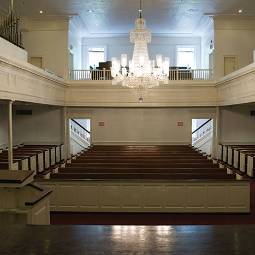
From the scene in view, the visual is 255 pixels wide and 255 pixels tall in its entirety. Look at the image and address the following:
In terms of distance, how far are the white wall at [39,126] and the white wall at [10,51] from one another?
563 cm

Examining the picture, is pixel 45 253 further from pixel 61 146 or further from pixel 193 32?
pixel 193 32

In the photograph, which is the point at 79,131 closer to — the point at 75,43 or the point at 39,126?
the point at 39,126

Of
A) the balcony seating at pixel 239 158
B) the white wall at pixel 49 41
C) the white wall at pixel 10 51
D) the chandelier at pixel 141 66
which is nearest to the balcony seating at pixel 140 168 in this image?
the chandelier at pixel 141 66

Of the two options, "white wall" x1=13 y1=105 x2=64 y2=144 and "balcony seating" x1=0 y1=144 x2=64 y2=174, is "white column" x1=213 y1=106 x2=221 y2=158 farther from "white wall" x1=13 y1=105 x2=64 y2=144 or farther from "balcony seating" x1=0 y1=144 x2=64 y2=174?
"white wall" x1=13 y1=105 x2=64 y2=144

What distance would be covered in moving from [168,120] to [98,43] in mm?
6500

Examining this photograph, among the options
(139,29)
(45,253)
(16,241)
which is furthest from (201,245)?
(139,29)

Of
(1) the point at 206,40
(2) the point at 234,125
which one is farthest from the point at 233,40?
(2) the point at 234,125

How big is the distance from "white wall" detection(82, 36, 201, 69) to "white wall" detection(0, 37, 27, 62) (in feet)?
29.2

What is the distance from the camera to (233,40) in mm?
16062

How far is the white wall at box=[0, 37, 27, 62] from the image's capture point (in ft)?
28.8

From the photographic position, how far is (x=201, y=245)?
4.51 feet

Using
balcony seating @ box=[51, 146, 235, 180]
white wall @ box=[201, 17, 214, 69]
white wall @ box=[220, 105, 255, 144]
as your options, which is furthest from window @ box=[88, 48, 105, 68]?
balcony seating @ box=[51, 146, 235, 180]

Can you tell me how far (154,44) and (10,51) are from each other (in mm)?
11175

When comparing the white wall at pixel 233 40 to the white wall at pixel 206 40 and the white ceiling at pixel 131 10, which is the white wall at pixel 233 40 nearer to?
the white wall at pixel 206 40
